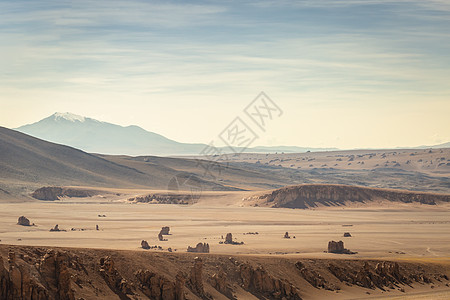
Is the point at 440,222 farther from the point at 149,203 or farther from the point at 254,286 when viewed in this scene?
the point at 254,286

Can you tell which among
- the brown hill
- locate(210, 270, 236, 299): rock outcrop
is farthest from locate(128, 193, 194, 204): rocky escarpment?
locate(210, 270, 236, 299): rock outcrop

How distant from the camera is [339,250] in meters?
45.8

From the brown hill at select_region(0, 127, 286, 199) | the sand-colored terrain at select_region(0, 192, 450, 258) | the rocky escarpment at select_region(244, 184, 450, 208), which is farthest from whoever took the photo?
the brown hill at select_region(0, 127, 286, 199)

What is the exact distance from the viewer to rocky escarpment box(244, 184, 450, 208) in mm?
94625

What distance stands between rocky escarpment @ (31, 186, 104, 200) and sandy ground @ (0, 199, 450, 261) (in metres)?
6.73

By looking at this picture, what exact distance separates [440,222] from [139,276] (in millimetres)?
A: 53401

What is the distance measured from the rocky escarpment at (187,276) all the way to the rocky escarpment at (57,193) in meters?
70.4

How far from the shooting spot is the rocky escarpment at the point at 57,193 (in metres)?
99.1

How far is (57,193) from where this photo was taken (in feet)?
335

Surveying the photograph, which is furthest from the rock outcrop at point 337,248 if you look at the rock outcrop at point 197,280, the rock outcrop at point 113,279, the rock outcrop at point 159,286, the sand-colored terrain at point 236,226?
the rock outcrop at point 113,279

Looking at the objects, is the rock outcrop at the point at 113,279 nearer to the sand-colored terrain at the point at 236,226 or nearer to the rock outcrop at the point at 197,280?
the rock outcrop at the point at 197,280

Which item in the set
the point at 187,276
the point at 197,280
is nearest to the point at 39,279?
the point at 187,276

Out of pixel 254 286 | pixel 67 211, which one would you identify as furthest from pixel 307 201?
pixel 254 286

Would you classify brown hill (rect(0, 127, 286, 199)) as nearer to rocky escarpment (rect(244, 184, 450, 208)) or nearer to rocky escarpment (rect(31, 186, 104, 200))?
rocky escarpment (rect(31, 186, 104, 200))
